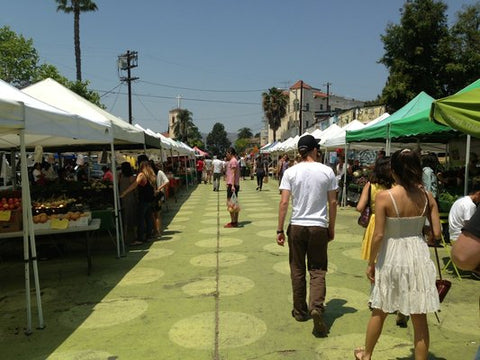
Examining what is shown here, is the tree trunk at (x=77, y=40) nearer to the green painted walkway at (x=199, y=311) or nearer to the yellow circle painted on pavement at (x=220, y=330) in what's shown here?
the green painted walkway at (x=199, y=311)

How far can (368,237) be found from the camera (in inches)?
158

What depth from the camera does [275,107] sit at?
6519 cm

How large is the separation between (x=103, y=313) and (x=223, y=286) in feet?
5.03

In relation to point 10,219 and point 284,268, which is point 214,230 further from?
point 10,219

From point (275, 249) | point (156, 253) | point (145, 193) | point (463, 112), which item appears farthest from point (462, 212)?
point (145, 193)

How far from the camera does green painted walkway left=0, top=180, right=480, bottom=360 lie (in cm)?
345

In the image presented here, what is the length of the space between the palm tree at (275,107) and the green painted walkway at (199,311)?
59149 mm

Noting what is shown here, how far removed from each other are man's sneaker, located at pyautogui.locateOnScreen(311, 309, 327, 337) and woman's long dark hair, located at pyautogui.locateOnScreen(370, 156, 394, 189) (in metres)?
1.50

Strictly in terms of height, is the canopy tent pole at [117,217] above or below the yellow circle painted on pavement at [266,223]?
above

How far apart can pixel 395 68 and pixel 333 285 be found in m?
23.9

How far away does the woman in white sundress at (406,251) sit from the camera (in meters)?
2.73

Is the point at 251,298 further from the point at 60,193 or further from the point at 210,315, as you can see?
the point at 60,193

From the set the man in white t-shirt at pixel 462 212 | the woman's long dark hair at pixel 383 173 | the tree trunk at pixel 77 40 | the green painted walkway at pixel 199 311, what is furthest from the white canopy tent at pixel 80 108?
the tree trunk at pixel 77 40

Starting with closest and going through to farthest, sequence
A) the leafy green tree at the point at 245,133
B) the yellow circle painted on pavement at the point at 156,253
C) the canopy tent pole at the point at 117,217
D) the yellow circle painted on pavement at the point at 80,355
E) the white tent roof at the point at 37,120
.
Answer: the yellow circle painted on pavement at the point at 80,355 → the white tent roof at the point at 37,120 → the canopy tent pole at the point at 117,217 → the yellow circle painted on pavement at the point at 156,253 → the leafy green tree at the point at 245,133
